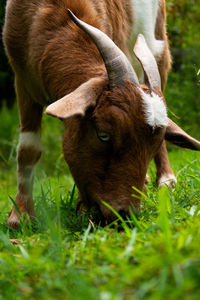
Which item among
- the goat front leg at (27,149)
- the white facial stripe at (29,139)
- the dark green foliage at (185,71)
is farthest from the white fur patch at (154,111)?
the dark green foliage at (185,71)

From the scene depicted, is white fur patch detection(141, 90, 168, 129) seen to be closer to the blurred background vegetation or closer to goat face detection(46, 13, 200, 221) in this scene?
goat face detection(46, 13, 200, 221)

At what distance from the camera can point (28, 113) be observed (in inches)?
177

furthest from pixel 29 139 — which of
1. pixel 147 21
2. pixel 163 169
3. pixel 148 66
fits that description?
pixel 147 21

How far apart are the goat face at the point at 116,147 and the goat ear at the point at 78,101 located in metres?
0.08

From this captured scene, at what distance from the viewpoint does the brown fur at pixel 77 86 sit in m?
3.00

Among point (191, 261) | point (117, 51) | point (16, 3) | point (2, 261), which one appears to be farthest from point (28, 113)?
point (191, 261)

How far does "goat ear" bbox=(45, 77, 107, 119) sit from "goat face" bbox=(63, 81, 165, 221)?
0.08 m

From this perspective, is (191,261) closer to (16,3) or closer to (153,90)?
(153,90)

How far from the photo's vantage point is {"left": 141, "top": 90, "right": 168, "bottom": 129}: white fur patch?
299cm

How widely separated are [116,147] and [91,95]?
40 cm

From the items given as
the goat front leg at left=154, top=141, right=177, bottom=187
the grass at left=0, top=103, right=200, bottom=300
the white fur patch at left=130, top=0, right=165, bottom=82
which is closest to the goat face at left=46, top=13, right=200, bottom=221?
the grass at left=0, top=103, right=200, bottom=300

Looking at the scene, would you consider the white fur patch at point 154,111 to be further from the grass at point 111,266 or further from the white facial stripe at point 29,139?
the white facial stripe at point 29,139

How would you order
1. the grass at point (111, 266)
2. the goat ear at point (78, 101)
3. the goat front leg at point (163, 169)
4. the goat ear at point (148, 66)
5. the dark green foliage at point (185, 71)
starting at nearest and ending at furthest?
the grass at point (111, 266), the goat ear at point (78, 101), the goat ear at point (148, 66), the goat front leg at point (163, 169), the dark green foliage at point (185, 71)

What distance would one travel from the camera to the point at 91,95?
302cm
